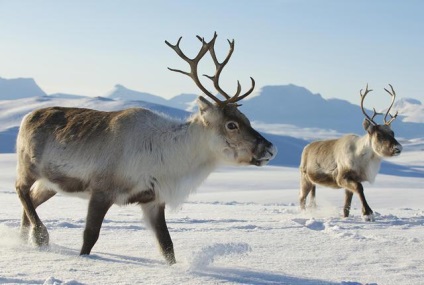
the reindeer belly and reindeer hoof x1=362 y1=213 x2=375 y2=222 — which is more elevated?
the reindeer belly

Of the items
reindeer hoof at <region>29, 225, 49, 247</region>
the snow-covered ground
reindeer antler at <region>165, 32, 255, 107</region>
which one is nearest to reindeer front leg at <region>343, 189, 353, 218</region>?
the snow-covered ground

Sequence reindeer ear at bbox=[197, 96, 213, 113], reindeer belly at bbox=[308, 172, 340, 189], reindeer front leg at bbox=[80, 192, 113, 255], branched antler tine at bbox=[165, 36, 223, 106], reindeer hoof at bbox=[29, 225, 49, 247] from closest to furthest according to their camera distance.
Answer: reindeer front leg at bbox=[80, 192, 113, 255]
reindeer ear at bbox=[197, 96, 213, 113]
reindeer hoof at bbox=[29, 225, 49, 247]
branched antler tine at bbox=[165, 36, 223, 106]
reindeer belly at bbox=[308, 172, 340, 189]

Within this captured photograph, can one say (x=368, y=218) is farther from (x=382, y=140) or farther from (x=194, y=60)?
(x=194, y=60)

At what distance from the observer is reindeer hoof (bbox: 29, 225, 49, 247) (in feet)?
17.5

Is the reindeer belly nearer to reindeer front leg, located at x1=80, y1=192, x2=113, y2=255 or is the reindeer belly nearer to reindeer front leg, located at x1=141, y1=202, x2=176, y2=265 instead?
reindeer front leg, located at x1=141, y1=202, x2=176, y2=265

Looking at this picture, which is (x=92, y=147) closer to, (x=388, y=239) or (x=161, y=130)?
(x=161, y=130)

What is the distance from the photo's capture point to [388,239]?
6328 mm

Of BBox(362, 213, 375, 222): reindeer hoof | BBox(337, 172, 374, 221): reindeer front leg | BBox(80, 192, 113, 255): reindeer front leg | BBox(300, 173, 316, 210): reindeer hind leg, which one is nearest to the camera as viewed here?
BBox(80, 192, 113, 255): reindeer front leg

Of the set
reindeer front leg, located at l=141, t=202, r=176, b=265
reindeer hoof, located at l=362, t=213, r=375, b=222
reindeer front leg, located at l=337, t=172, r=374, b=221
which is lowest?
reindeer hoof, located at l=362, t=213, r=375, b=222

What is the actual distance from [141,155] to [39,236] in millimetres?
1325

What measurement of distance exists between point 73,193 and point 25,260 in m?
0.81

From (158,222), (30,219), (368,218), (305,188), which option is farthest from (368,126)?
(30,219)

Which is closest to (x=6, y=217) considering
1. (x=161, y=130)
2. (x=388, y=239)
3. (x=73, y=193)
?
(x=73, y=193)

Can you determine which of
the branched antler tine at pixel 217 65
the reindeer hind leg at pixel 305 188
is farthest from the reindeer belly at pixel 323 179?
the branched antler tine at pixel 217 65
